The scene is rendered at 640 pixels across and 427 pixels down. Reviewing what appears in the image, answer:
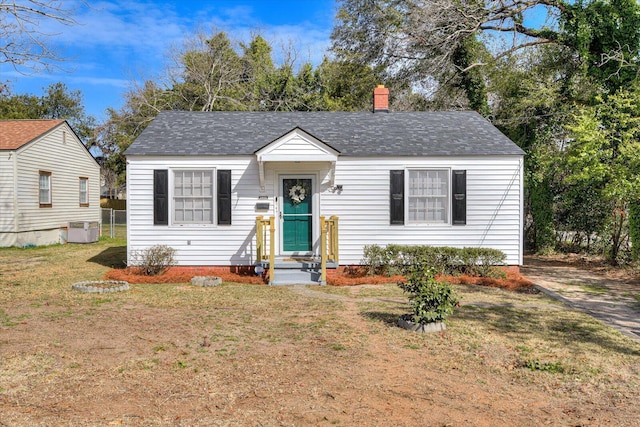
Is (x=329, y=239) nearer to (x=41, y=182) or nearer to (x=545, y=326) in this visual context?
(x=545, y=326)

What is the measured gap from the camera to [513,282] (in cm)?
1090

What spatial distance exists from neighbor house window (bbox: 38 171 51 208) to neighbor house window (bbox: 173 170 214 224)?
10.8 m

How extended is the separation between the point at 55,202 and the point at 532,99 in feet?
64.4

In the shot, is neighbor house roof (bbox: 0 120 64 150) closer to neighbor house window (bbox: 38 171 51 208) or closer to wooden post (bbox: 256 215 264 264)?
neighbor house window (bbox: 38 171 51 208)

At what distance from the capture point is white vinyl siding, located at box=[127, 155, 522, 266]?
38.9 feet

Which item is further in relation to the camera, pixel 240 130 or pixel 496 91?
pixel 496 91

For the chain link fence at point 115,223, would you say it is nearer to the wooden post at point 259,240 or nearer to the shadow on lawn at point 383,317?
the wooden post at point 259,240

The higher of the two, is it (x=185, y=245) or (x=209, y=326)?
(x=185, y=245)

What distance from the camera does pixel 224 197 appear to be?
1180cm

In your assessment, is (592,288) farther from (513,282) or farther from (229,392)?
(229,392)

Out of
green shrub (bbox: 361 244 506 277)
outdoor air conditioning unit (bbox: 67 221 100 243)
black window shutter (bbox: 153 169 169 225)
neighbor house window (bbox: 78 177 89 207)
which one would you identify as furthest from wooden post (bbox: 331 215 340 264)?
neighbor house window (bbox: 78 177 89 207)

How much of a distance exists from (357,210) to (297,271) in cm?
224

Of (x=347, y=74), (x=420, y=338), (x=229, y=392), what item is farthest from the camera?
(x=347, y=74)

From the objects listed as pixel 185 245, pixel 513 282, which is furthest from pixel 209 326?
pixel 513 282
